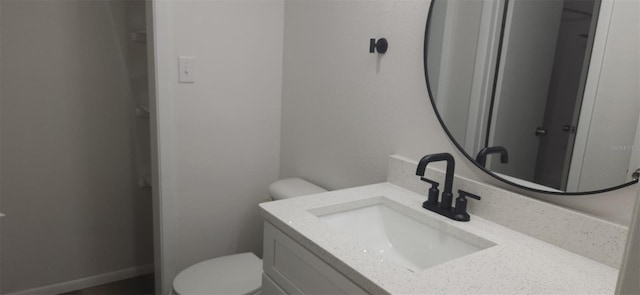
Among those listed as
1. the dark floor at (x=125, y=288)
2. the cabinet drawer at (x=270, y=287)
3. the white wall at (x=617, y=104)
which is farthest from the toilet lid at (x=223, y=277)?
the white wall at (x=617, y=104)

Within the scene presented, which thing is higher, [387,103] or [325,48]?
[325,48]

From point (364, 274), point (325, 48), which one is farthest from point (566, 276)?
point (325, 48)

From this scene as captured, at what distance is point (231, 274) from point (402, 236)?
79 centimetres

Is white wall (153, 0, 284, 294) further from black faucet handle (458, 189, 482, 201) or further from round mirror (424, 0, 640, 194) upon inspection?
black faucet handle (458, 189, 482, 201)

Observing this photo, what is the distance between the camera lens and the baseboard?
2.17 m

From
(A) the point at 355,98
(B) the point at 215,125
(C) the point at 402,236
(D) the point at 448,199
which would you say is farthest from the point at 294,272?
(B) the point at 215,125

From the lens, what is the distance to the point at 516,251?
0.98 metres

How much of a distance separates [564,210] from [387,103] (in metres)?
0.67

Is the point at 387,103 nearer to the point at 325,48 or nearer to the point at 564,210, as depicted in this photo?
the point at 325,48

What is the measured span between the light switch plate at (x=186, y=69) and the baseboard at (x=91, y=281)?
50.1 inches

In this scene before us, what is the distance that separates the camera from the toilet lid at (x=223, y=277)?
1.59 meters

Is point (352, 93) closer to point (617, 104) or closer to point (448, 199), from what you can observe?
point (448, 199)

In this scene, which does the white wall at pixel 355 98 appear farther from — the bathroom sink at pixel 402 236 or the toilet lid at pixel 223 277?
the toilet lid at pixel 223 277

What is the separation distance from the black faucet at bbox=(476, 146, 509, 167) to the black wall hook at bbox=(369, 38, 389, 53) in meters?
0.50
